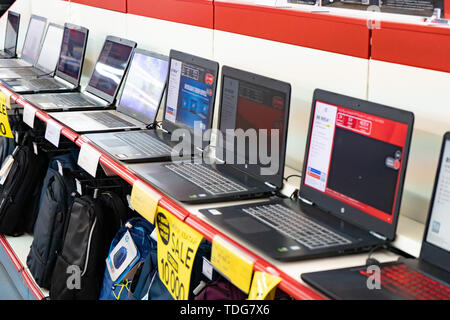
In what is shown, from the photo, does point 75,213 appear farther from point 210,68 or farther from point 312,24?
point 312,24

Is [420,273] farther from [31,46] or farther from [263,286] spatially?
[31,46]

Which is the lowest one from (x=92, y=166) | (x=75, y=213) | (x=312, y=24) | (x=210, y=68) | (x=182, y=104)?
(x=75, y=213)

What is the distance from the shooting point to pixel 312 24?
2.13 meters

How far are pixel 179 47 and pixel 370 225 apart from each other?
1632mm

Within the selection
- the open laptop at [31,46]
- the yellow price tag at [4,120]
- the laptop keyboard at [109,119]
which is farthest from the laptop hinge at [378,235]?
the open laptop at [31,46]

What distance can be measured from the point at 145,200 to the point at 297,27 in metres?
0.80

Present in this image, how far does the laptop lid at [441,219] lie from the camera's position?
145 cm

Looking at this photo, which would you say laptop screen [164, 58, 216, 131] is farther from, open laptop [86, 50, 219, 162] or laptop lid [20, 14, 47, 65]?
laptop lid [20, 14, 47, 65]

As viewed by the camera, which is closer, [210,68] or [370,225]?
[370,225]

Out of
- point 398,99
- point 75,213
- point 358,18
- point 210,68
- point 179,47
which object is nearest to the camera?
point 398,99

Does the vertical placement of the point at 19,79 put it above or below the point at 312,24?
below

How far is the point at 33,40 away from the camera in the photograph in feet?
14.7

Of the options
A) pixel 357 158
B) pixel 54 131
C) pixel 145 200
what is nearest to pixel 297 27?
pixel 357 158

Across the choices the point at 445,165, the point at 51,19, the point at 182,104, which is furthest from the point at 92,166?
the point at 51,19
